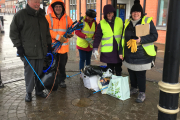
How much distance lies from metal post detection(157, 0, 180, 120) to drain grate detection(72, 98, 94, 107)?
5.44 ft

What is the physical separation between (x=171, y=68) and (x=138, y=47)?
1.43 meters

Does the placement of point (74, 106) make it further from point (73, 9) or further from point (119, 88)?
point (73, 9)

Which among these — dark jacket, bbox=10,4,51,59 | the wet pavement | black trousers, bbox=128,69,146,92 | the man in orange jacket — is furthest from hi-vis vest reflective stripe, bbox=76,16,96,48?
black trousers, bbox=128,69,146,92

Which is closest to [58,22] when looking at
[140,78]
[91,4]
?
[140,78]

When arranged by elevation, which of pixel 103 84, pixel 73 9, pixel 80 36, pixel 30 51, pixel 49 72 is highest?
pixel 73 9

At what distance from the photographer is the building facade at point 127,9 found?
1014 cm

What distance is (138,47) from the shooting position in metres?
3.14

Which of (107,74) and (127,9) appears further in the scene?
(127,9)

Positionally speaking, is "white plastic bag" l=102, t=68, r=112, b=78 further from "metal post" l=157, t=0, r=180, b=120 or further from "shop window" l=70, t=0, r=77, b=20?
"shop window" l=70, t=0, r=77, b=20

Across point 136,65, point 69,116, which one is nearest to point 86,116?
point 69,116

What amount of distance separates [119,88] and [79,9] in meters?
15.7

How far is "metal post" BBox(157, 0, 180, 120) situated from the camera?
1674mm

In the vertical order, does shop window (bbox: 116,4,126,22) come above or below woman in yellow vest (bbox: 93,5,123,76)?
above

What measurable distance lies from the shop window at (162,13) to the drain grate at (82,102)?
847cm
